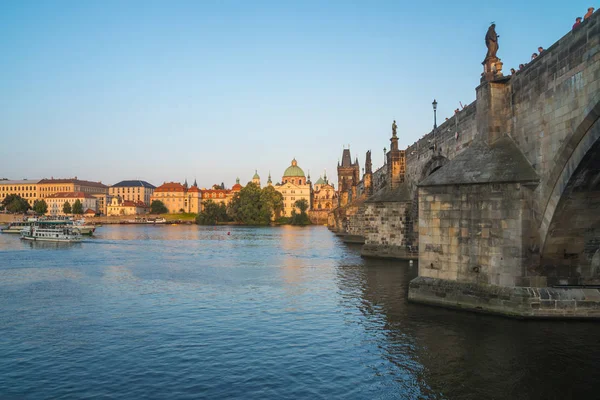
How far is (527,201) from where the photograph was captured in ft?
51.2

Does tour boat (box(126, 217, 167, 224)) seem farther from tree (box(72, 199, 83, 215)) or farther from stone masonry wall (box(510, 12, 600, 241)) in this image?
stone masonry wall (box(510, 12, 600, 241))

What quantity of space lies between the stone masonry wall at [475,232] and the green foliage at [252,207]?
125152mm

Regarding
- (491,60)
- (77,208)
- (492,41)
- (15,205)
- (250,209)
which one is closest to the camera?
(491,60)

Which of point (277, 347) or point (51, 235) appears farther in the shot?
point (51, 235)

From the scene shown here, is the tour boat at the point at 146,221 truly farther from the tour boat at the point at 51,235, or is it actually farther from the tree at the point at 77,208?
the tour boat at the point at 51,235

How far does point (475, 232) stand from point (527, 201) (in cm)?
197

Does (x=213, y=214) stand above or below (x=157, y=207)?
below

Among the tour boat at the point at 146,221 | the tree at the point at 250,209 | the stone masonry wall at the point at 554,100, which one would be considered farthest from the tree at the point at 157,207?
the stone masonry wall at the point at 554,100

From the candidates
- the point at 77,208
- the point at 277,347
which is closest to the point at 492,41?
the point at 277,347

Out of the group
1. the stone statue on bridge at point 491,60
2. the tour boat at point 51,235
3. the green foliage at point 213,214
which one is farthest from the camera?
the green foliage at point 213,214

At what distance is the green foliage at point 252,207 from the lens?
14238 cm

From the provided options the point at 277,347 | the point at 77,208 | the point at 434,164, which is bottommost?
the point at 277,347

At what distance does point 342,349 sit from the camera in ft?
44.5

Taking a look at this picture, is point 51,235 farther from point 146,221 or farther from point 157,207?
point 157,207
